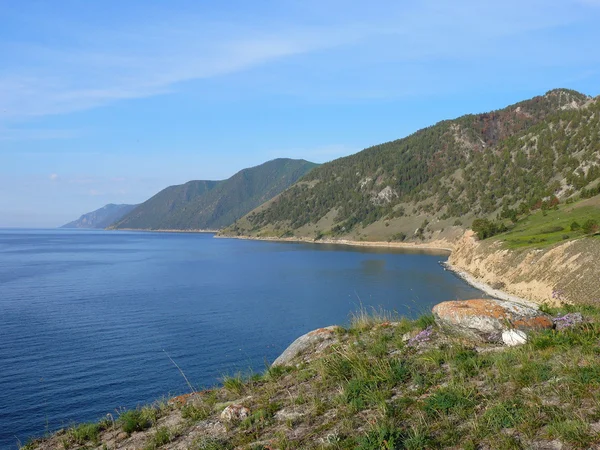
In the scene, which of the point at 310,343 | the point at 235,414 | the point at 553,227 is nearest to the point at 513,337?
the point at 310,343

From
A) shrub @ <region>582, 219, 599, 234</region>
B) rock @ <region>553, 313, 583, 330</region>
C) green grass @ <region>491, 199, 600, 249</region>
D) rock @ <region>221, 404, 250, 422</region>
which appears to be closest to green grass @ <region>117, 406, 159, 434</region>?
rock @ <region>221, 404, 250, 422</region>

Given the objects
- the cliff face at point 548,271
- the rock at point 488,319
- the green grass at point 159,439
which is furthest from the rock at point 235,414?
the cliff face at point 548,271

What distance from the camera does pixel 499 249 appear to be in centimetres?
7888

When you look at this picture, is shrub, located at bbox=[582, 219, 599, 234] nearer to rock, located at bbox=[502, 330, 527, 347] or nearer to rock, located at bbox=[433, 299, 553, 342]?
rock, located at bbox=[433, 299, 553, 342]

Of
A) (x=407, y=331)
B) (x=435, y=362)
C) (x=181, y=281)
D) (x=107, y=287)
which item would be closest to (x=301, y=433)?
(x=435, y=362)

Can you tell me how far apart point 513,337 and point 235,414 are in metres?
7.21

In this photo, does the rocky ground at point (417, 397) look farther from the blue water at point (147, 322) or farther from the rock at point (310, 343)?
the blue water at point (147, 322)

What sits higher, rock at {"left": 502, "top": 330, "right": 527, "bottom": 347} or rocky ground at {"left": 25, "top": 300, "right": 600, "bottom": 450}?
rock at {"left": 502, "top": 330, "right": 527, "bottom": 347}

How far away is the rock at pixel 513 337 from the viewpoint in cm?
1118

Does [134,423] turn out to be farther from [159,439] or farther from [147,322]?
[147,322]

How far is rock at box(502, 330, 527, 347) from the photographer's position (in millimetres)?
11180

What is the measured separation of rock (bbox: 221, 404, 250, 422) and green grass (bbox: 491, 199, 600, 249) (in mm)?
63396

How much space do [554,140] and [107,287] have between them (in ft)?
591

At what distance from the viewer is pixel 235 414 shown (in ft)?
35.0
